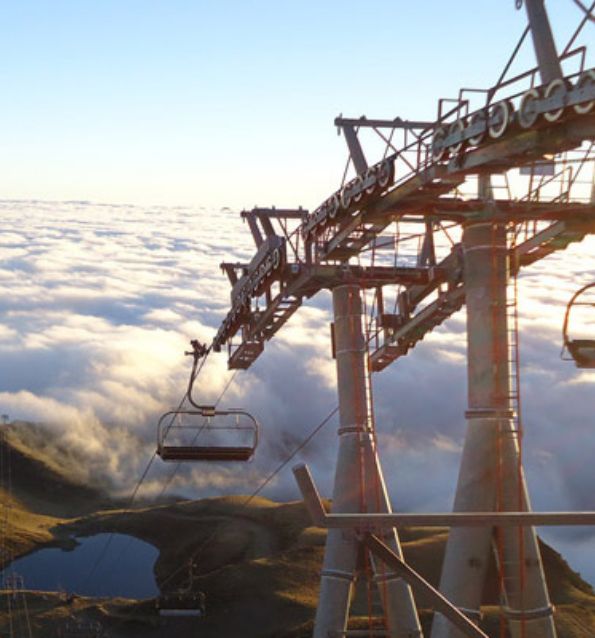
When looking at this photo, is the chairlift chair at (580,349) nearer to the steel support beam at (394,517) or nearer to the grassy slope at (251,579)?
the steel support beam at (394,517)

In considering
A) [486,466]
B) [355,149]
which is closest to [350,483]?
[486,466]

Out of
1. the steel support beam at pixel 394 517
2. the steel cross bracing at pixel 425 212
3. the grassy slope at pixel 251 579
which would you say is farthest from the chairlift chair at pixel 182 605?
the steel support beam at pixel 394 517

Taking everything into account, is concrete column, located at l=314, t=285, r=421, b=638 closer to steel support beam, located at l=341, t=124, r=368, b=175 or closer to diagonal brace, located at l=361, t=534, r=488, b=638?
steel support beam, located at l=341, t=124, r=368, b=175

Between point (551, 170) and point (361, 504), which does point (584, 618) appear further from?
point (551, 170)

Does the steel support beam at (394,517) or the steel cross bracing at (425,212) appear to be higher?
the steel cross bracing at (425,212)

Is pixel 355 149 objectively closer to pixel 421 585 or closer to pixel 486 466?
pixel 486 466

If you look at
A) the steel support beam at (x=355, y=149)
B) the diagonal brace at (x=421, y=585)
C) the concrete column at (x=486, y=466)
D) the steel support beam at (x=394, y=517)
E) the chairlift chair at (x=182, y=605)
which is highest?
the steel support beam at (x=355, y=149)

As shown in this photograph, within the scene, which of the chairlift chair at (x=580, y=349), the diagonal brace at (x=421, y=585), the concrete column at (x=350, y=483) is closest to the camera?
the diagonal brace at (x=421, y=585)
